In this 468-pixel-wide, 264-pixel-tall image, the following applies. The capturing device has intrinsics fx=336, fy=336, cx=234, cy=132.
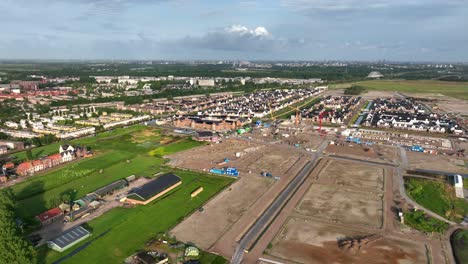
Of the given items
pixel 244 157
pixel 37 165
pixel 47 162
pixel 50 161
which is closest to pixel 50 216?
pixel 37 165

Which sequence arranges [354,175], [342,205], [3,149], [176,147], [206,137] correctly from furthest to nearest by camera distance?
[206,137] → [176,147] → [3,149] → [354,175] → [342,205]

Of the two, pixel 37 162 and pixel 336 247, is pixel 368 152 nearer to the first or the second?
pixel 336 247

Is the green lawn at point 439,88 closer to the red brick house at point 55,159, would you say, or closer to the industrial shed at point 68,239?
the red brick house at point 55,159

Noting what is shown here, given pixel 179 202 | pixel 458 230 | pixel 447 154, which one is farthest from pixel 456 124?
pixel 179 202

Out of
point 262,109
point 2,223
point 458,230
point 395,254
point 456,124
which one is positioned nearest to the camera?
point 2,223

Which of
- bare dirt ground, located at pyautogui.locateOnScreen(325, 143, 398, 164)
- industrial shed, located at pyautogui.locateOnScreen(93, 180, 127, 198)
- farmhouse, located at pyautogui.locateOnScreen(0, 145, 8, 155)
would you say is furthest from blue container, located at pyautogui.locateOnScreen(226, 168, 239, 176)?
farmhouse, located at pyautogui.locateOnScreen(0, 145, 8, 155)

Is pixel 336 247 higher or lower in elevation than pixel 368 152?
lower

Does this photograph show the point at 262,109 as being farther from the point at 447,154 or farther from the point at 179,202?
the point at 179,202
